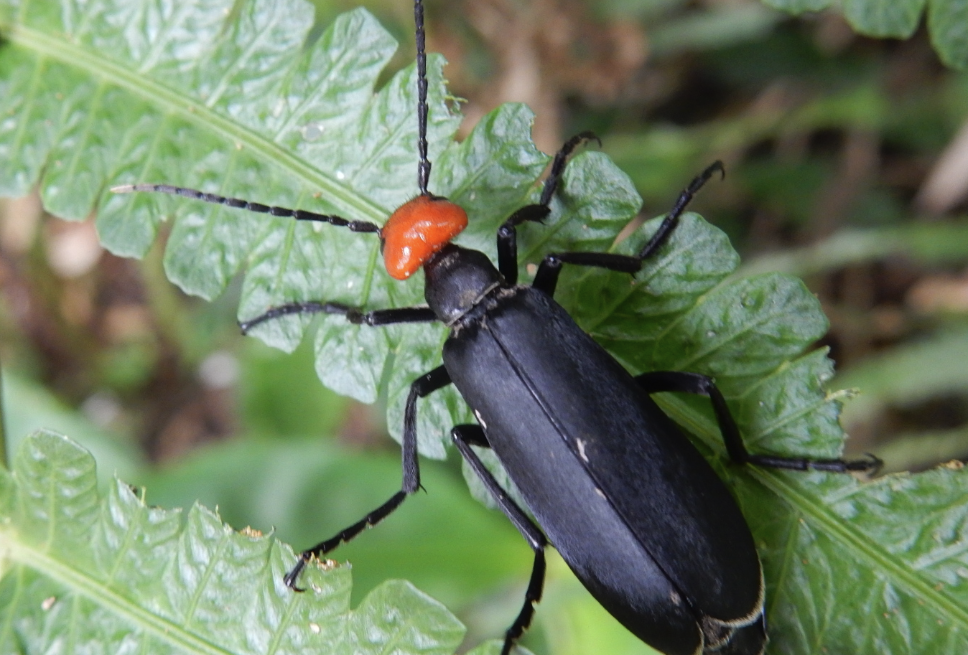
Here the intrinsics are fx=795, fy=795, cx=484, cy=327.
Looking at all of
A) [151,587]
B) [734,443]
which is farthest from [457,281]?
[151,587]

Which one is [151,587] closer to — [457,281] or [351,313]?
[351,313]

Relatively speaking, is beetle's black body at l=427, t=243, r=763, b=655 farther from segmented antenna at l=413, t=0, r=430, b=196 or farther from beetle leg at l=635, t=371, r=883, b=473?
segmented antenna at l=413, t=0, r=430, b=196

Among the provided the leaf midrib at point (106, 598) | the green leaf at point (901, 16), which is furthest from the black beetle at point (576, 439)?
the green leaf at point (901, 16)

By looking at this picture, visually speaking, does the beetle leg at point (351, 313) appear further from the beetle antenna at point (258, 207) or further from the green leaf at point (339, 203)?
the beetle antenna at point (258, 207)

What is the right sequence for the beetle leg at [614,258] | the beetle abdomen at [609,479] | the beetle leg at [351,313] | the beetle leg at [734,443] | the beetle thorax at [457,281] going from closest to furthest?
the beetle abdomen at [609,479]
the beetle leg at [734,443]
the beetle leg at [614,258]
the beetle leg at [351,313]
the beetle thorax at [457,281]

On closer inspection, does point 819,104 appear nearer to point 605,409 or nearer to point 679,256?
point 679,256

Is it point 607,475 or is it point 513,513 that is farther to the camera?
point 513,513

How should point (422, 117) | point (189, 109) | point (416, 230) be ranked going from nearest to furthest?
point (416, 230), point (422, 117), point (189, 109)

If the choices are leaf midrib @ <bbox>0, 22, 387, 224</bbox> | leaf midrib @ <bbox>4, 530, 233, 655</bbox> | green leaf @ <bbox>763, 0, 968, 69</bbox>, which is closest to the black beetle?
leaf midrib @ <bbox>0, 22, 387, 224</bbox>
